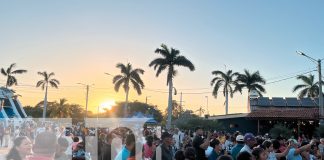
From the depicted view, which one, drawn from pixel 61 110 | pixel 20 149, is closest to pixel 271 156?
pixel 20 149

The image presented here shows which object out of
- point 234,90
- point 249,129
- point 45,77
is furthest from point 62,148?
point 45,77

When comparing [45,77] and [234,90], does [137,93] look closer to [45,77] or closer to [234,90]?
[234,90]

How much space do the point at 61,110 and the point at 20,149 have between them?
257 feet

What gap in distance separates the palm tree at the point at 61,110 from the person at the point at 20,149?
77277 millimetres

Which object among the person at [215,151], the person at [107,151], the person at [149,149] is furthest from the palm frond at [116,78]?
the person at [215,151]

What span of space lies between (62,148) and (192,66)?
37.3m

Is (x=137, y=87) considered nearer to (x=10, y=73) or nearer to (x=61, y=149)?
(x=10, y=73)

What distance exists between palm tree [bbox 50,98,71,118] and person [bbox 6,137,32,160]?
7728cm

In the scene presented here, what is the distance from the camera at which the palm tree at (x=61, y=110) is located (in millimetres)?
80438

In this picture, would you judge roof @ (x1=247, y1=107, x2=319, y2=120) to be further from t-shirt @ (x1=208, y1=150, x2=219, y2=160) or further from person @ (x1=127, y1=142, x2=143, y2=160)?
person @ (x1=127, y1=142, x2=143, y2=160)

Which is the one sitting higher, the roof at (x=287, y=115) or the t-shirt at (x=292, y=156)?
the roof at (x=287, y=115)

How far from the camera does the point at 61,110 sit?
266ft

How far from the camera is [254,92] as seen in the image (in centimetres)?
5253

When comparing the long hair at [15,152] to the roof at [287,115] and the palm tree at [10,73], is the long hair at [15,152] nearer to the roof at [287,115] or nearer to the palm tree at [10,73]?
the roof at [287,115]
